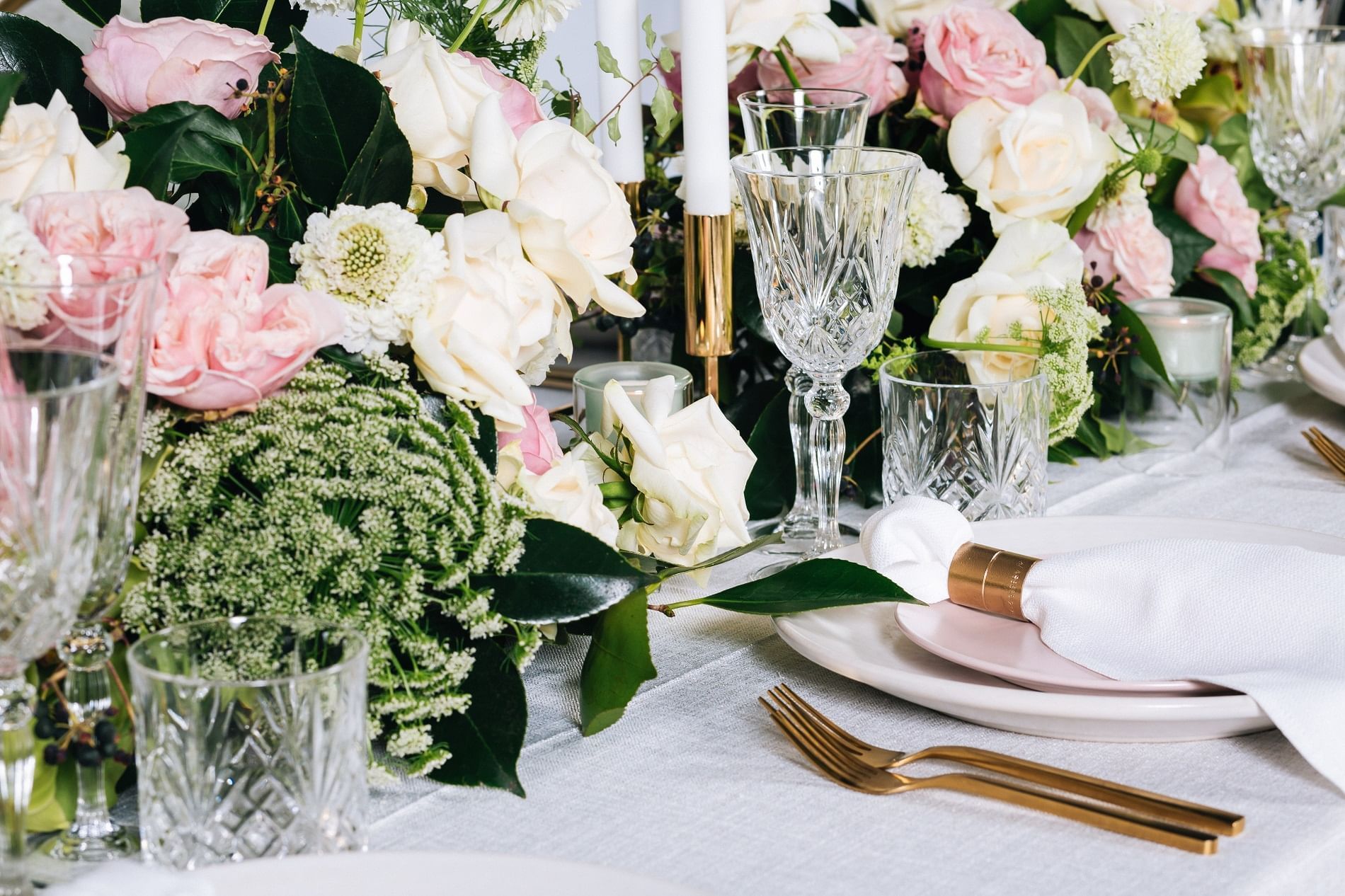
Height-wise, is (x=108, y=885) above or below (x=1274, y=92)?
below

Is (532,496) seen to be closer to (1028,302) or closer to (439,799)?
(439,799)

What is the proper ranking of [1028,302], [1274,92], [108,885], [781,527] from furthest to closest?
1. [1274,92]
2. [1028,302]
3. [781,527]
4. [108,885]

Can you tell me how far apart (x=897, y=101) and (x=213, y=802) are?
40.6 inches

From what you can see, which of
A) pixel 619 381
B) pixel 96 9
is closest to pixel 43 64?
pixel 96 9

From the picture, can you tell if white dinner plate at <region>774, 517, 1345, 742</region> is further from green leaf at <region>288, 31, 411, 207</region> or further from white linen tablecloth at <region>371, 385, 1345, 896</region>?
green leaf at <region>288, 31, 411, 207</region>

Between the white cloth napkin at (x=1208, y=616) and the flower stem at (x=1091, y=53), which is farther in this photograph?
the flower stem at (x=1091, y=53)

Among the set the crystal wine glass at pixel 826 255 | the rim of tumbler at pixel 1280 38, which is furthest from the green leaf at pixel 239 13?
the rim of tumbler at pixel 1280 38

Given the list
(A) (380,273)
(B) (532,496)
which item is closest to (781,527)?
(B) (532,496)

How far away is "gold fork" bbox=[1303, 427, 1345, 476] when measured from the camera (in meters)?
1.32

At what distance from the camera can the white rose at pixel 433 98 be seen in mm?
932

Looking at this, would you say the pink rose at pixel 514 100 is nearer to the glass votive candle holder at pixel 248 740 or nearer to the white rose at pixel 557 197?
the white rose at pixel 557 197

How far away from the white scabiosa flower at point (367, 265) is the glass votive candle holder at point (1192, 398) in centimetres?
77

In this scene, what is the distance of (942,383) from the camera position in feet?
3.75

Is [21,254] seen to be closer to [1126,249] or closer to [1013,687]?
[1013,687]
